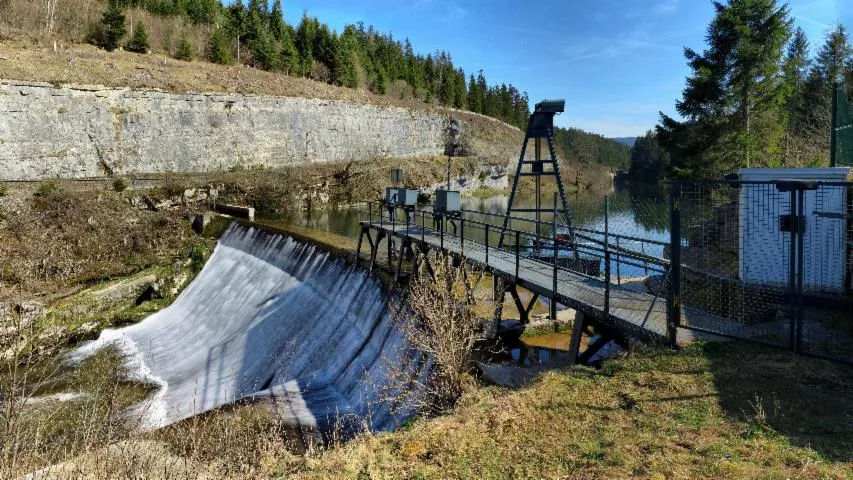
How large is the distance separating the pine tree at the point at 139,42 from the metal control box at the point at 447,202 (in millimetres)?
47735

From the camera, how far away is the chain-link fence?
7.05 meters

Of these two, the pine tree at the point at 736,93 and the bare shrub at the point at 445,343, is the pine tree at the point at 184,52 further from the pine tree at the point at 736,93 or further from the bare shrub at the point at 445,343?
the bare shrub at the point at 445,343

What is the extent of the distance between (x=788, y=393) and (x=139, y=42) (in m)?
57.8

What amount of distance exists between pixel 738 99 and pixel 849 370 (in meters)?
22.8

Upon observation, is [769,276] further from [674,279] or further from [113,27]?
[113,27]

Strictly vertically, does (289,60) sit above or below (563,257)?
above

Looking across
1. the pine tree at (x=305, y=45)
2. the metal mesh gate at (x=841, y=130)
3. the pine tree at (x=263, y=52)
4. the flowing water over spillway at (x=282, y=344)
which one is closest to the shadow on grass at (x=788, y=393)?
the flowing water over spillway at (x=282, y=344)

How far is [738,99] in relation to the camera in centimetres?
2470

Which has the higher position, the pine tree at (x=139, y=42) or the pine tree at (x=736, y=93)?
the pine tree at (x=139, y=42)

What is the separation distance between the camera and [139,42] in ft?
161

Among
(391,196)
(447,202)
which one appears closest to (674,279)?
(447,202)

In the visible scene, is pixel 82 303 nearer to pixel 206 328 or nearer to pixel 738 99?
pixel 206 328

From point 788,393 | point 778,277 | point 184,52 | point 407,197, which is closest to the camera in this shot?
point 788,393

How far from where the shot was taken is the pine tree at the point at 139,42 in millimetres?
48875
